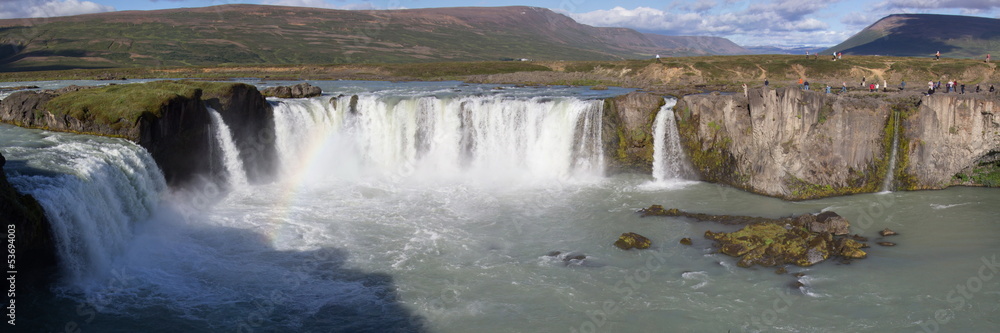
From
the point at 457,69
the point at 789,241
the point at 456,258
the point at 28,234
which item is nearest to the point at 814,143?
the point at 789,241

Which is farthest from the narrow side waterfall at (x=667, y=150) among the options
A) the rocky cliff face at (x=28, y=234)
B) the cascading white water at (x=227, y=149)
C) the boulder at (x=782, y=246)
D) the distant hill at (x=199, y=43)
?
the distant hill at (x=199, y=43)

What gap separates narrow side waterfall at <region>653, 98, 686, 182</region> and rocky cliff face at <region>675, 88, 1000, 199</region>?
466 cm

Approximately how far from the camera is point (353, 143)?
38.4m

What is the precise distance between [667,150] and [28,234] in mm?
28959

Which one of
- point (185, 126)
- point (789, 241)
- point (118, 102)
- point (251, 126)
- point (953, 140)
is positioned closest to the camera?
point (789, 241)

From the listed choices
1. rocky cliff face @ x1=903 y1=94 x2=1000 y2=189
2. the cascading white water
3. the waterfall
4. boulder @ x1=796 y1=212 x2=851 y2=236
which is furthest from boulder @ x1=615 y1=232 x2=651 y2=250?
the cascading white water

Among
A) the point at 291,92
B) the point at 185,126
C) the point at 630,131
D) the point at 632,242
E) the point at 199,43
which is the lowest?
the point at 632,242

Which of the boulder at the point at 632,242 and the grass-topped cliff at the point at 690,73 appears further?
the grass-topped cliff at the point at 690,73

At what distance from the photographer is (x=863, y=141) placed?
29.7 metres

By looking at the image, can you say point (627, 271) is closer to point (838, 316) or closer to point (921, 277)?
point (838, 316)

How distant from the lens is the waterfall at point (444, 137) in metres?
36.1

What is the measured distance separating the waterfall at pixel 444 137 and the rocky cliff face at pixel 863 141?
9767mm
